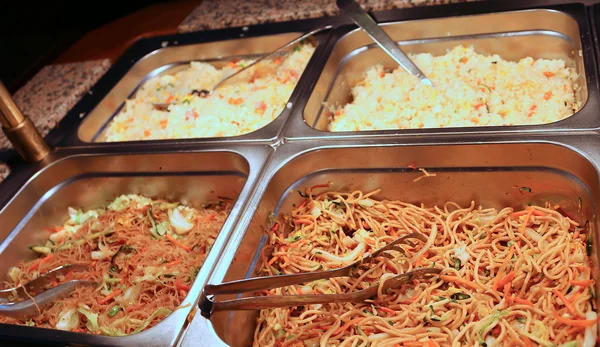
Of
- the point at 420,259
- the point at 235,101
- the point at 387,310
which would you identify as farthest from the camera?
the point at 235,101

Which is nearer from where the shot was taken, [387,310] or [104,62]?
[387,310]

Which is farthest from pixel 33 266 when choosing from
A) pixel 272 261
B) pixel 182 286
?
pixel 272 261

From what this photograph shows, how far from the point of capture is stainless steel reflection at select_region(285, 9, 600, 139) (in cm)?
188

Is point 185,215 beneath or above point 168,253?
above

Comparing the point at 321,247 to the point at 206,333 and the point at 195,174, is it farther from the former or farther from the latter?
the point at 195,174

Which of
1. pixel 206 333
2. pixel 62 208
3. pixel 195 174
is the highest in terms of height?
pixel 195 174

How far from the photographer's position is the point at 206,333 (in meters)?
1.28

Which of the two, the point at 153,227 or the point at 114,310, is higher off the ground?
the point at 153,227

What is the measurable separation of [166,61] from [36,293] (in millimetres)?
1507

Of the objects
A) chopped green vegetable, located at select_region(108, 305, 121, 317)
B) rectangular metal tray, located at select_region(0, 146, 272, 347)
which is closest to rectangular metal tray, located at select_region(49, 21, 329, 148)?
rectangular metal tray, located at select_region(0, 146, 272, 347)

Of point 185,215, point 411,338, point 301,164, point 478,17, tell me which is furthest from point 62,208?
point 478,17

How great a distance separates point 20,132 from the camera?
81.6 inches

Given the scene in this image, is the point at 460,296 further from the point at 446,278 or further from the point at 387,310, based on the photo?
the point at 387,310

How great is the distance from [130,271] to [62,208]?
0.65 m
